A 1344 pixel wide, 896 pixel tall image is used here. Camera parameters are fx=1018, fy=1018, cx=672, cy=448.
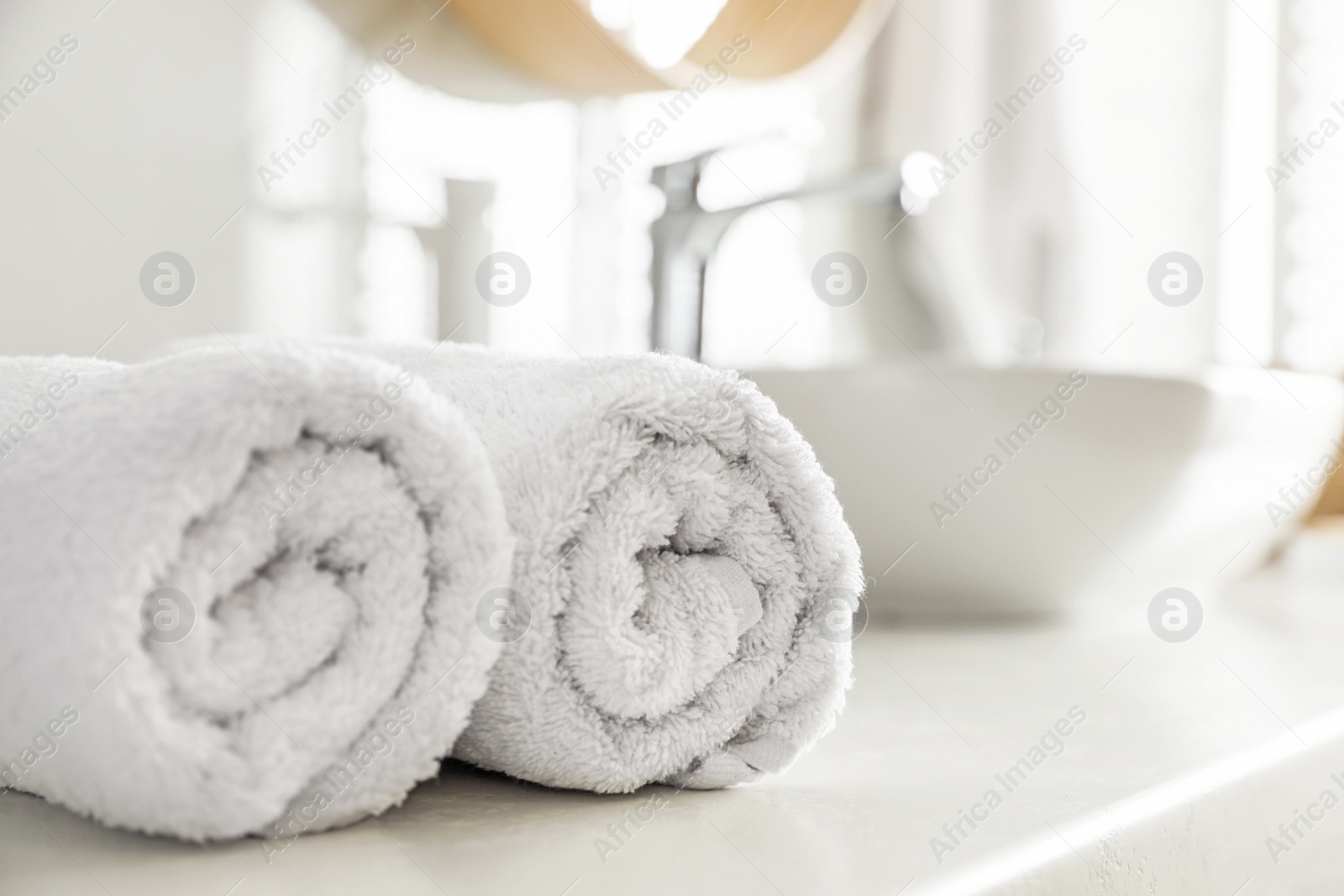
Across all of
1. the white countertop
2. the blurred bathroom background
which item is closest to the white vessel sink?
the blurred bathroom background

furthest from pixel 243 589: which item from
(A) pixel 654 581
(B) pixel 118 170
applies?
(B) pixel 118 170

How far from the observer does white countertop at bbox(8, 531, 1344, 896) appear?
0.27 meters

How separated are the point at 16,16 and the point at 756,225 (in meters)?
0.78

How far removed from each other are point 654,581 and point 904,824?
109mm

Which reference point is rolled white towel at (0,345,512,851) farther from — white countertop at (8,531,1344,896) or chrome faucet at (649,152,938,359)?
chrome faucet at (649,152,938,359)

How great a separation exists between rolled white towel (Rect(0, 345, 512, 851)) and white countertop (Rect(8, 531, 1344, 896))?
0.02 metres

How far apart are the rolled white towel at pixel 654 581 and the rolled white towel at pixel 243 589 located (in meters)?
0.03

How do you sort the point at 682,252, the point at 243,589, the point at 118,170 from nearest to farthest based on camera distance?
the point at 243,589
the point at 118,170
the point at 682,252

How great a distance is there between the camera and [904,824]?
0.31 meters

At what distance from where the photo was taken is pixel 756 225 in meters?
1.23

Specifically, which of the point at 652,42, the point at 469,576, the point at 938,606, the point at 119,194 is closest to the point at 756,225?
the point at 652,42

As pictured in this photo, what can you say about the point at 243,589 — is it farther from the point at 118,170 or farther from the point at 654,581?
the point at 118,170

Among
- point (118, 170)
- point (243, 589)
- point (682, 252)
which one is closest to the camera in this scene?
point (243, 589)

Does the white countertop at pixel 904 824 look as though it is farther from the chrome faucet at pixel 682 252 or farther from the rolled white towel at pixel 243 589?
the chrome faucet at pixel 682 252
